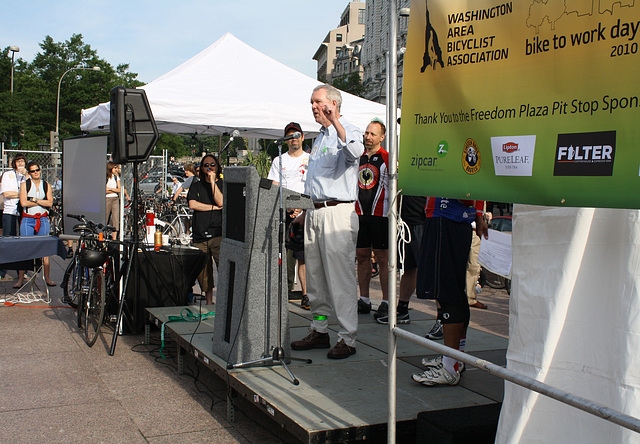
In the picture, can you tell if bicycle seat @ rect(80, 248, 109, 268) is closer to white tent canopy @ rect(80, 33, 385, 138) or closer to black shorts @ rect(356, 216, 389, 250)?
black shorts @ rect(356, 216, 389, 250)

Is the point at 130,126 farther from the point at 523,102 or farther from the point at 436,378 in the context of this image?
the point at 523,102

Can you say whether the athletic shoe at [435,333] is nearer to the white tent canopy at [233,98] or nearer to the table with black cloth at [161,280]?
the table with black cloth at [161,280]

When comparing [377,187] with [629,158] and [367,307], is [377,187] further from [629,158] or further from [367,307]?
[629,158]

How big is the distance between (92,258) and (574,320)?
5166 millimetres

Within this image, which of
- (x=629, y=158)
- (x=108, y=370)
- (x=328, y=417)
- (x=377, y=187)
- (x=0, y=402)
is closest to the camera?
(x=629, y=158)

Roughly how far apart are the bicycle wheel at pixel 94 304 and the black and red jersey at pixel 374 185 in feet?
9.36

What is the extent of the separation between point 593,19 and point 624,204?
0.72 m

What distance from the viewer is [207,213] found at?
7543 mm

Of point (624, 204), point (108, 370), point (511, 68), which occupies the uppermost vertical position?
point (511, 68)

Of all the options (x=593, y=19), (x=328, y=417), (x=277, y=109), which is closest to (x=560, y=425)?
(x=328, y=417)

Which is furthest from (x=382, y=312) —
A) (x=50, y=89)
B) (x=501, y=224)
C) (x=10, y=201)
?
(x=50, y=89)

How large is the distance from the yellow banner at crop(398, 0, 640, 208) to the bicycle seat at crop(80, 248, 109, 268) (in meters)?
4.34

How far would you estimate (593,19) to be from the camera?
2375 millimetres

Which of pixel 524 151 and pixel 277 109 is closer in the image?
pixel 524 151
